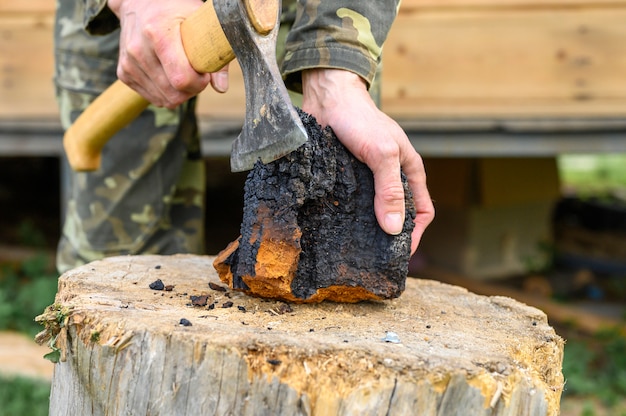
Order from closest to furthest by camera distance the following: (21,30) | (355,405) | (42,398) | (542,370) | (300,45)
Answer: (355,405)
(542,370)
(300,45)
(42,398)
(21,30)

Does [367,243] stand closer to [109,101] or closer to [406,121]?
[109,101]

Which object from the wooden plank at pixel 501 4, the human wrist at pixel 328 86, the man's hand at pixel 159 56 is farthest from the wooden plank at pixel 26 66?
the human wrist at pixel 328 86

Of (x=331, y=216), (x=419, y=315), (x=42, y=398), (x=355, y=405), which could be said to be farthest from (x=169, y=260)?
(x=42, y=398)

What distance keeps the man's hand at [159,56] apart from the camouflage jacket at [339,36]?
25 centimetres

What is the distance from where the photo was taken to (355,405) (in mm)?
1606

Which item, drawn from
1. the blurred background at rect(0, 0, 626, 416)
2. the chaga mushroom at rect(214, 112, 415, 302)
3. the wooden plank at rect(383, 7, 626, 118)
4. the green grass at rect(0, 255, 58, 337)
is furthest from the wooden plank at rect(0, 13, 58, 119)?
Result: the chaga mushroom at rect(214, 112, 415, 302)

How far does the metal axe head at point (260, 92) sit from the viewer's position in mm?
1849

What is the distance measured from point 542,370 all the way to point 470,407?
37 cm

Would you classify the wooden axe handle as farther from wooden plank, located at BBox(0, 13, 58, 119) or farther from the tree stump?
wooden plank, located at BBox(0, 13, 58, 119)

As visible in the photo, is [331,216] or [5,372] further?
[5,372]

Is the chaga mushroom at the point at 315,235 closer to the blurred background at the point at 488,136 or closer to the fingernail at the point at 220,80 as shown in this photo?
the fingernail at the point at 220,80

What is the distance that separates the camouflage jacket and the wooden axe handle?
290mm

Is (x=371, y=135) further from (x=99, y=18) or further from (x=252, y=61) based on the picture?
(x=99, y=18)

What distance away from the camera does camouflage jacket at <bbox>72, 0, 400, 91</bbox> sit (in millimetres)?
2197
